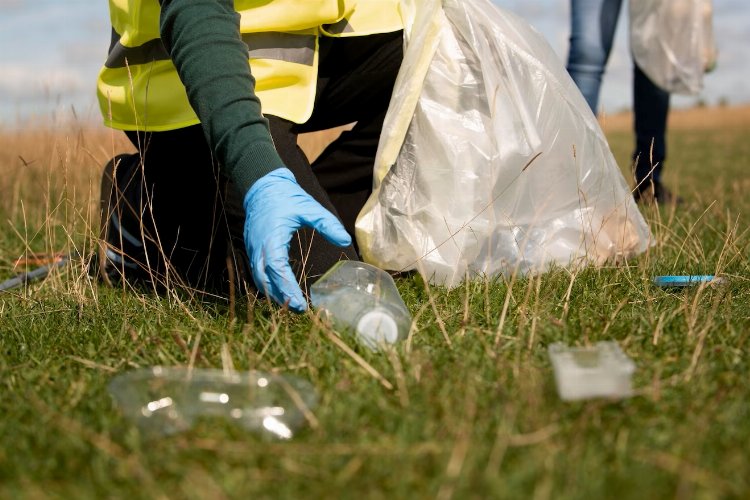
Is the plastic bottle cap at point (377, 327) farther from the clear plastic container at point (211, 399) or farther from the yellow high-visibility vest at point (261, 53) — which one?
the yellow high-visibility vest at point (261, 53)

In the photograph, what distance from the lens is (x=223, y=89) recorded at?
1.78 meters

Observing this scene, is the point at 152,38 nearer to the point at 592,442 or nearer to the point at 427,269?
the point at 427,269

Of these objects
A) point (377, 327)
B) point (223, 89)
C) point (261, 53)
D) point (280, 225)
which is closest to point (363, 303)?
point (377, 327)

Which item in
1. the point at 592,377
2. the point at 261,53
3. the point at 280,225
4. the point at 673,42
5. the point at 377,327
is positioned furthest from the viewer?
the point at 673,42

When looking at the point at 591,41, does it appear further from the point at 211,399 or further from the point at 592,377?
the point at 211,399

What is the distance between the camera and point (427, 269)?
2176mm

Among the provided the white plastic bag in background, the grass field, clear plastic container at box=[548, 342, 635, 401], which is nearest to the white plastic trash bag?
the grass field

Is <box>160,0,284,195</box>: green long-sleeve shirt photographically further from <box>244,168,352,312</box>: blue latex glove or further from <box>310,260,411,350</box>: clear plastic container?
<box>310,260,411,350</box>: clear plastic container

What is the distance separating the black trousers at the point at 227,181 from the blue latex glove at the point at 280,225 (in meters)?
0.30

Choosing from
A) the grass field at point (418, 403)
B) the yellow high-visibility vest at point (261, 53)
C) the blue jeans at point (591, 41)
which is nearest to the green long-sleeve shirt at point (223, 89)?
the yellow high-visibility vest at point (261, 53)

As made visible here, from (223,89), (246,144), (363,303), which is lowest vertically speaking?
(363,303)

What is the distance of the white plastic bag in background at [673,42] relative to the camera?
3541 mm

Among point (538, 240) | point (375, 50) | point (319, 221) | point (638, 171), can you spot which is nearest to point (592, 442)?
point (319, 221)

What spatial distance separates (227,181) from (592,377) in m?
1.15
